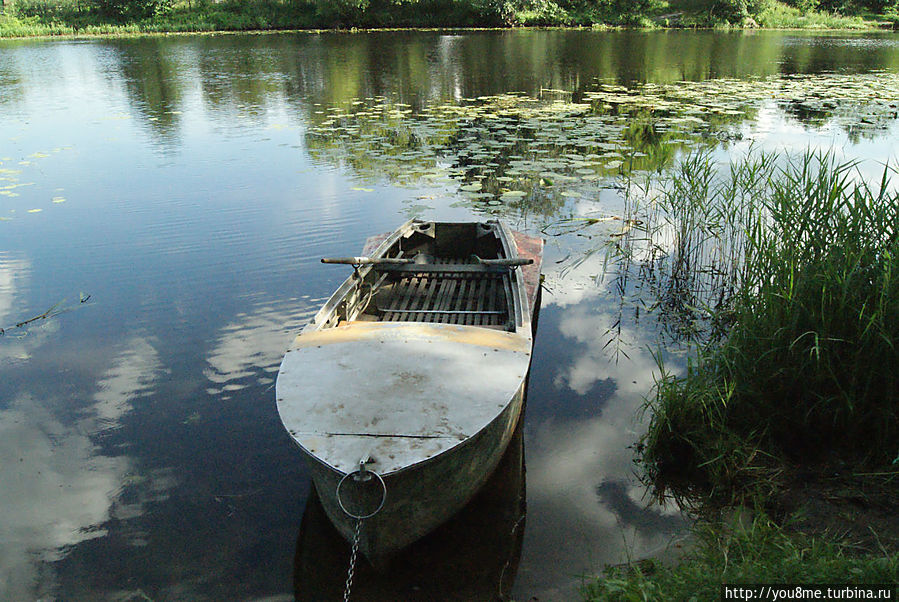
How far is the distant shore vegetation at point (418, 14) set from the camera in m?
38.8

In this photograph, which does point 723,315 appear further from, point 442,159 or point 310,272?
point 442,159

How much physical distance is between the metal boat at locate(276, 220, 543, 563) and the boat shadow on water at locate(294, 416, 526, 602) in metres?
0.21

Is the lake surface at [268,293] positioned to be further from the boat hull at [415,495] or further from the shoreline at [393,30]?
the shoreline at [393,30]

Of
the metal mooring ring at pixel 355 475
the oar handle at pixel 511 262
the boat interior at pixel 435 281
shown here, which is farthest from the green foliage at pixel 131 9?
the metal mooring ring at pixel 355 475

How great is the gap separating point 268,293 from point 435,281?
164 cm

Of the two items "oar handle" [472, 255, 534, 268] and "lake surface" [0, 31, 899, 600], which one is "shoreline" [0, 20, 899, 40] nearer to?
"lake surface" [0, 31, 899, 600]

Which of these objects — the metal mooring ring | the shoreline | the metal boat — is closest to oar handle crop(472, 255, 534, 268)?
the metal boat

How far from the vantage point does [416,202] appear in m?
8.12

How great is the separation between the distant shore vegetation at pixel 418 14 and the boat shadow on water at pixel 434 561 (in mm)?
39744

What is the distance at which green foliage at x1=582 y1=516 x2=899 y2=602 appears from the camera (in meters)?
2.06

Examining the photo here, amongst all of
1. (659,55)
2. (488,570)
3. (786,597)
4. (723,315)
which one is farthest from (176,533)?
(659,55)

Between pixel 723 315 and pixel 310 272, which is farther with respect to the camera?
pixel 310 272

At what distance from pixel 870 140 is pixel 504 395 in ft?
33.6

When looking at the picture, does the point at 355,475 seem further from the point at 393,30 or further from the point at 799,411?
the point at 393,30
